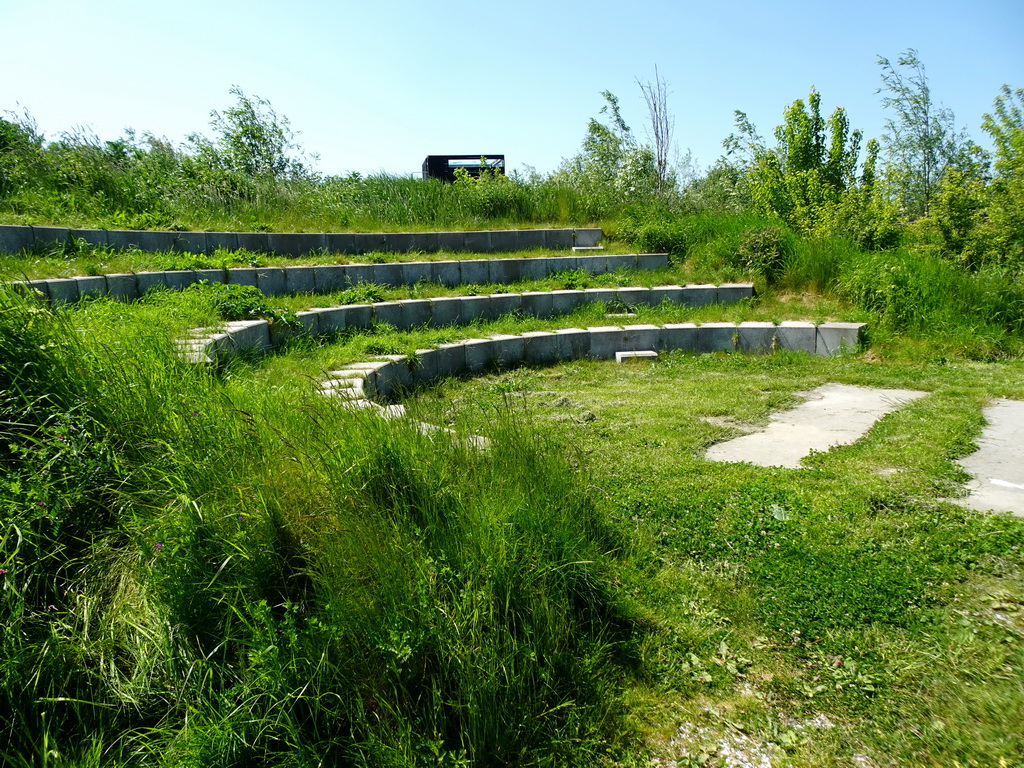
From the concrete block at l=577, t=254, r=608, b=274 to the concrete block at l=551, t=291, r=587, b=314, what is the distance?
3.75 feet

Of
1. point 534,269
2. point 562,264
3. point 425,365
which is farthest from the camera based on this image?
point 562,264

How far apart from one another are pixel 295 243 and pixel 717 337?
18.1ft

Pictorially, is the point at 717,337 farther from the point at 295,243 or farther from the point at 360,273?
the point at 295,243

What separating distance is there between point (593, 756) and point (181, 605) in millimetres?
1393

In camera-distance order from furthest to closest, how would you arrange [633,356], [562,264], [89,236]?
[562,264], [633,356], [89,236]

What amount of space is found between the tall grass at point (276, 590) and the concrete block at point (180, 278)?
12.3ft

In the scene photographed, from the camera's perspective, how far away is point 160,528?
232cm

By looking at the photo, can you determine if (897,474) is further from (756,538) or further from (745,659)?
(745,659)

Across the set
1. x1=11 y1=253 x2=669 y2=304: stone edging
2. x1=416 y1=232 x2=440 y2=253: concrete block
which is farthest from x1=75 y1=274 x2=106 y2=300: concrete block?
x1=416 y1=232 x2=440 y2=253: concrete block

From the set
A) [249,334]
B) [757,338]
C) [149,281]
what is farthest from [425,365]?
[757,338]

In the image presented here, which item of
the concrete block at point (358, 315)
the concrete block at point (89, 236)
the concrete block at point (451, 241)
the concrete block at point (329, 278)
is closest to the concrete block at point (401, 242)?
the concrete block at point (451, 241)

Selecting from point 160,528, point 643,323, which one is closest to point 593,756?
point 160,528

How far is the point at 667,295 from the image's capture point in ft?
29.2

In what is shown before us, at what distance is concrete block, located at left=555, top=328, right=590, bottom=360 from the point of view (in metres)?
7.57
